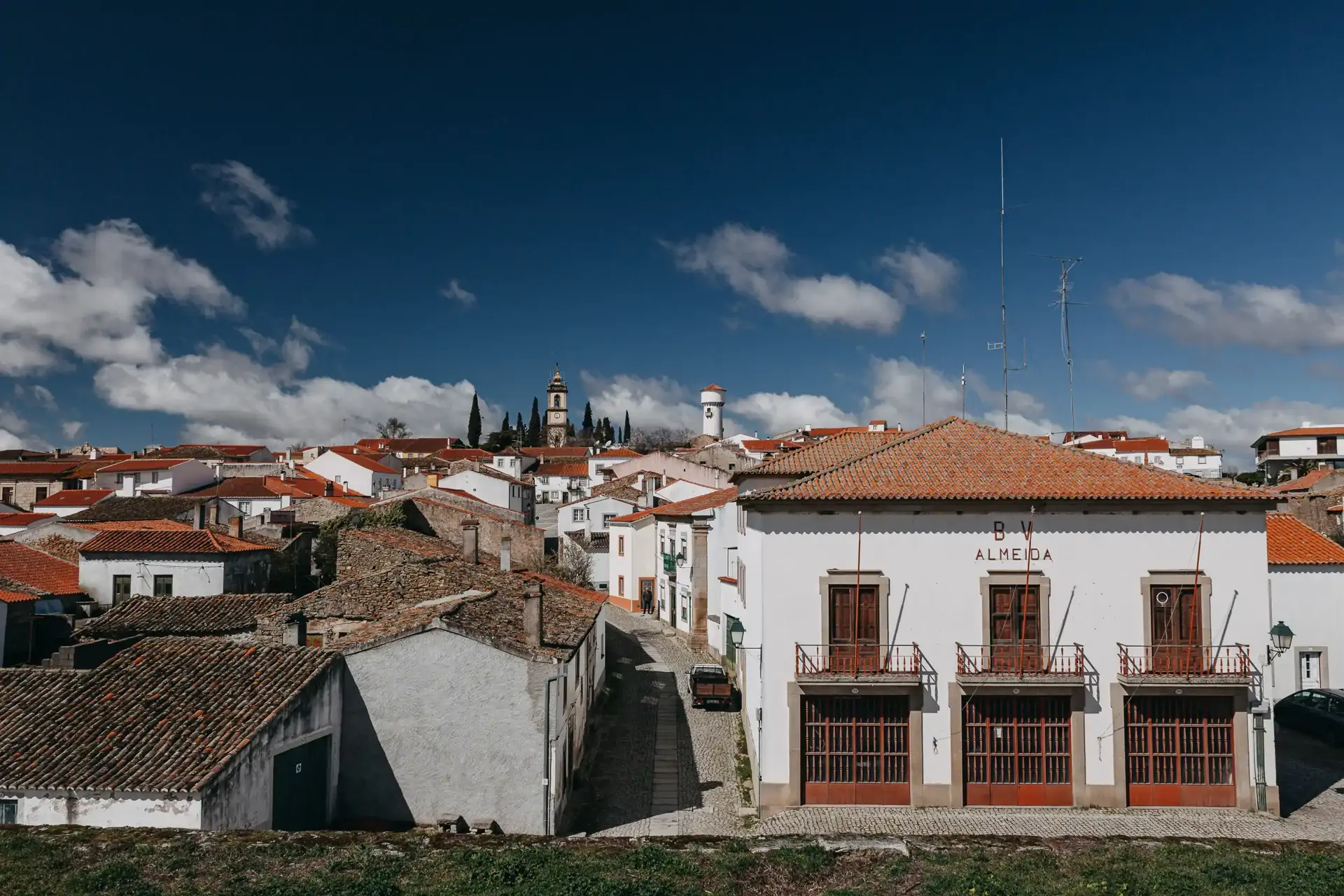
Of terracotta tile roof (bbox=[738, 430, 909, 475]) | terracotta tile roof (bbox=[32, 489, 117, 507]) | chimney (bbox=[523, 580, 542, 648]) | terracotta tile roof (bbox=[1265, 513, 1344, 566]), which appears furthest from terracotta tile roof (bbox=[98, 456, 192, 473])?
terracotta tile roof (bbox=[1265, 513, 1344, 566])

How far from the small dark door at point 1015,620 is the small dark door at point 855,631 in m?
2.35

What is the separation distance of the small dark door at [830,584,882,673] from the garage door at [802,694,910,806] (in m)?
0.73

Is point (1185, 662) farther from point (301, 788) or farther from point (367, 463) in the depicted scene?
point (367, 463)

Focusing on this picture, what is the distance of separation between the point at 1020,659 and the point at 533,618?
9.90 meters

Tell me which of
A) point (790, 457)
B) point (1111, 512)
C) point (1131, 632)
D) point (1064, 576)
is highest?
point (790, 457)

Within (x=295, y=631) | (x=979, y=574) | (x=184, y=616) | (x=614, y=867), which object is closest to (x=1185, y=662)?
(x=979, y=574)

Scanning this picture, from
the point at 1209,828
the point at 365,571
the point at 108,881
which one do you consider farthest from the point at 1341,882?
the point at 365,571

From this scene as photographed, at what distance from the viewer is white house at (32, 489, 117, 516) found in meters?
55.4

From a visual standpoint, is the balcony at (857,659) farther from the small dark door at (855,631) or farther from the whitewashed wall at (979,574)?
the whitewashed wall at (979,574)

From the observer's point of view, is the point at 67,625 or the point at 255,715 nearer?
the point at 255,715

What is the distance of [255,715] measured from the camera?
46.7 feet

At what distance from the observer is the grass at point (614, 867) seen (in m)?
8.74

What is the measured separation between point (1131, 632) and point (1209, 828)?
3.75 m

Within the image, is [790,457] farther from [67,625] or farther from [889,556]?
[67,625]
